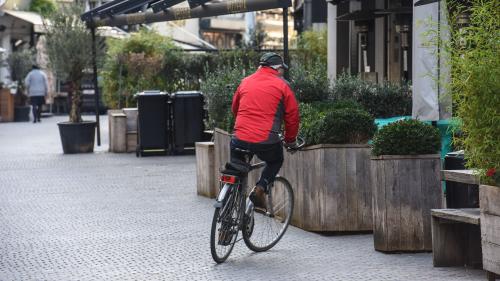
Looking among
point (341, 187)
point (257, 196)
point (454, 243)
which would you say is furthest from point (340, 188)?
point (454, 243)

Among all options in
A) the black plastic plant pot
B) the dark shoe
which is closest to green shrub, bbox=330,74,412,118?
the dark shoe

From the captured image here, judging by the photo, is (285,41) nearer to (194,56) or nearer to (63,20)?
(63,20)

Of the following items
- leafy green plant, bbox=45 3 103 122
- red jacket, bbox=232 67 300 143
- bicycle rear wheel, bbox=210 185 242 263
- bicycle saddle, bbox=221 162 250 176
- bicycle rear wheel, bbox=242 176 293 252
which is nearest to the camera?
bicycle rear wheel, bbox=210 185 242 263

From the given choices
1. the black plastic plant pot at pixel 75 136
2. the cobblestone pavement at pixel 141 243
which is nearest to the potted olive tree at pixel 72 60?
the black plastic plant pot at pixel 75 136

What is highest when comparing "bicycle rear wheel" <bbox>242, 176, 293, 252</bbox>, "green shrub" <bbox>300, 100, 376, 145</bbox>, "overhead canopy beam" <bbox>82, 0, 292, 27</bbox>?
"overhead canopy beam" <bbox>82, 0, 292, 27</bbox>

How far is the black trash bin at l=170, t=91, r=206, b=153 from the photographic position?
21625 mm

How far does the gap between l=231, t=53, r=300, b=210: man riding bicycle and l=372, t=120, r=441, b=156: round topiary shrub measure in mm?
714

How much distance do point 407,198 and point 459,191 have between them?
501 millimetres

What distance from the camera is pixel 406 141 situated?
32.0 feet

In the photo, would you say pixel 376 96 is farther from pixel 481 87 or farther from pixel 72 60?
pixel 72 60

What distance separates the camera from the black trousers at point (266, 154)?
9.87m

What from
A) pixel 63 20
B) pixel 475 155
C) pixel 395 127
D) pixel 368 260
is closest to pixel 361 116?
pixel 395 127

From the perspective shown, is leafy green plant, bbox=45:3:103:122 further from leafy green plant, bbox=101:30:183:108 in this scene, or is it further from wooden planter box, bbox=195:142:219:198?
wooden planter box, bbox=195:142:219:198

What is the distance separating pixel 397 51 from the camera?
874 inches
